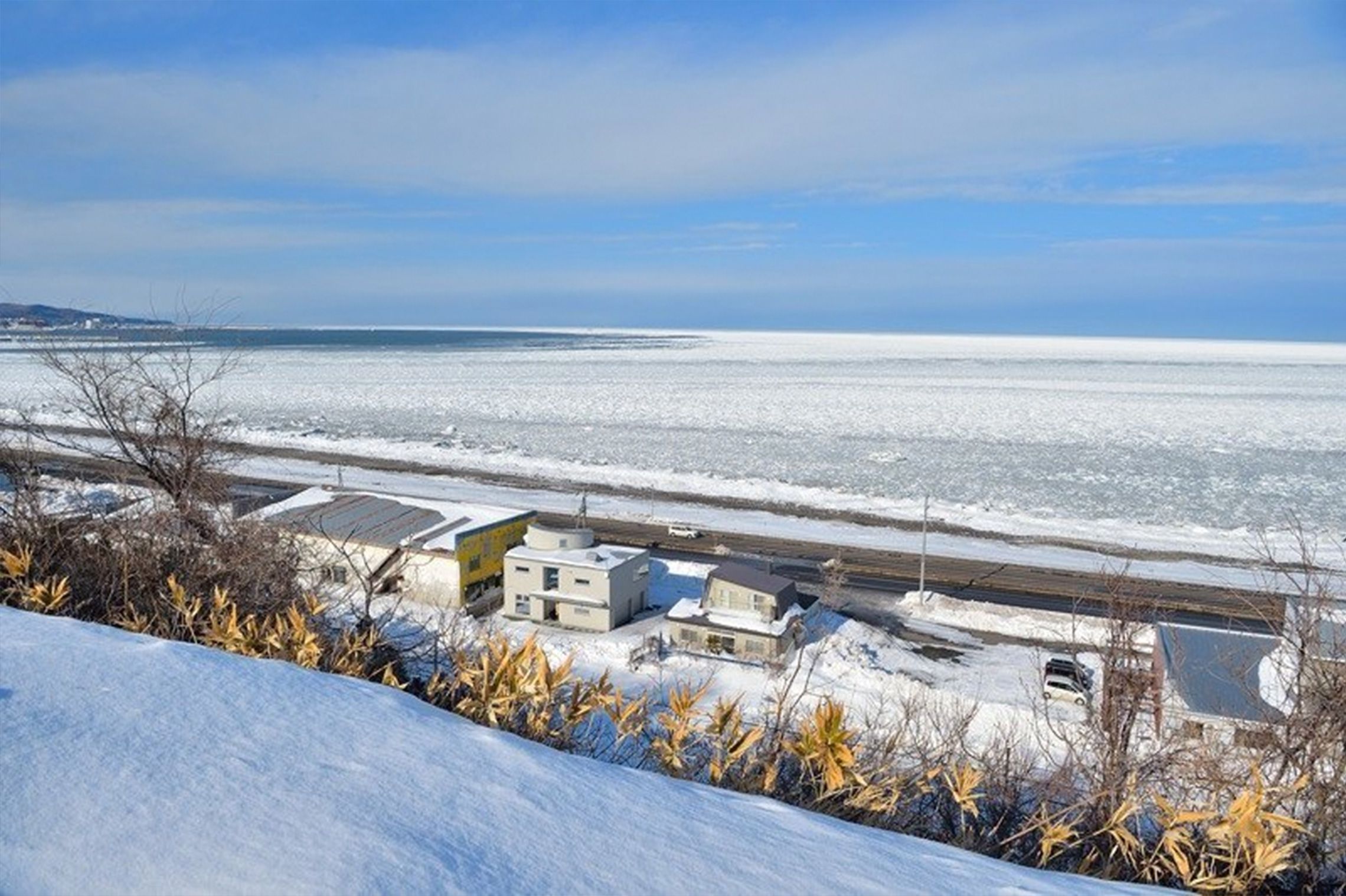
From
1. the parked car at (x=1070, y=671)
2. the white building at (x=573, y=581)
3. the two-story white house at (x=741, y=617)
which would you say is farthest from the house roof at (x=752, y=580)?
the parked car at (x=1070, y=671)

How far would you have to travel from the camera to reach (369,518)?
1972 cm

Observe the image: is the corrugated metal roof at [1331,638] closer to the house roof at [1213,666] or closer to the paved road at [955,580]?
the house roof at [1213,666]

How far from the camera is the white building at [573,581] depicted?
17062mm

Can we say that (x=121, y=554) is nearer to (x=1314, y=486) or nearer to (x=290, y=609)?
(x=290, y=609)

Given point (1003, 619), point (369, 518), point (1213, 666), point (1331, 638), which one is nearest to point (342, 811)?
point (1331, 638)

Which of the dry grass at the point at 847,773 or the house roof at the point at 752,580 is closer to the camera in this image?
the dry grass at the point at 847,773

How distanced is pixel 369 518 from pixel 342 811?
58.5ft

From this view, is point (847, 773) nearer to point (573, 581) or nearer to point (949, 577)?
point (573, 581)

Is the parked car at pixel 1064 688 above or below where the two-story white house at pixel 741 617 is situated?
below

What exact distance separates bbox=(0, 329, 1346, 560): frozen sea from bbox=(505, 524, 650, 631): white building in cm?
739

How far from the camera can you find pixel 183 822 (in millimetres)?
2736

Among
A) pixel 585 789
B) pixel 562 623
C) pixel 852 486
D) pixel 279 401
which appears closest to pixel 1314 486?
pixel 852 486

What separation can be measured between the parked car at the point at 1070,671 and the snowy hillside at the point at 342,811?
40.6ft

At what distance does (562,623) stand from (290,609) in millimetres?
12615
